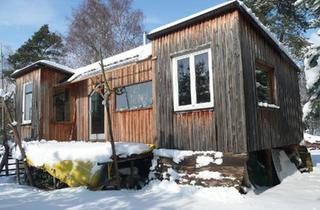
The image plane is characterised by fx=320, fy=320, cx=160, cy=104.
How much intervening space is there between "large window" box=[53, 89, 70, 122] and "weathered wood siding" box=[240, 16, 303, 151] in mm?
8216

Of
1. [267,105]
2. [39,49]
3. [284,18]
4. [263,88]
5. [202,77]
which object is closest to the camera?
[202,77]

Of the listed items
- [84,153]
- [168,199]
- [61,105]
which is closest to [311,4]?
[168,199]

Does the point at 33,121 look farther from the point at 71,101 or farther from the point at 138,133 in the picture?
the point at 138,133

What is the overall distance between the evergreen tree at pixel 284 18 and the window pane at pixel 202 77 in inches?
632

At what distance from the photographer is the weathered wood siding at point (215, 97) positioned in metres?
7.65

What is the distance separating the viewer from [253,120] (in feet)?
26.1

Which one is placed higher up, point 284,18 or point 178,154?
point 284,18

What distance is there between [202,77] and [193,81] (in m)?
0.26

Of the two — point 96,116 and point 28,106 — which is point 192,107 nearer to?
point 96,116

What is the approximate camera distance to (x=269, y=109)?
9.09m

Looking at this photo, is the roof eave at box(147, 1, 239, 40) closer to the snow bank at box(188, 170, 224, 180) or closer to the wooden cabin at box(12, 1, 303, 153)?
the wooden cabin at box(12, 1, 303, 153)

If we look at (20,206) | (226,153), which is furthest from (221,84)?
(20,206)

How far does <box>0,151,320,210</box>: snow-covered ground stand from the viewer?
6.55 m

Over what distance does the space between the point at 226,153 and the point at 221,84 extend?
1.69 metres
